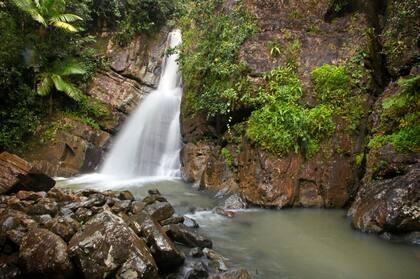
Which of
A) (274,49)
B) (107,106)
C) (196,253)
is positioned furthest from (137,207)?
(107,106)

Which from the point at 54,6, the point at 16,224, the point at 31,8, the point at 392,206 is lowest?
the point at 16,224

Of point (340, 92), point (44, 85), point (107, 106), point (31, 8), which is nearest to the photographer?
point (340, 92)

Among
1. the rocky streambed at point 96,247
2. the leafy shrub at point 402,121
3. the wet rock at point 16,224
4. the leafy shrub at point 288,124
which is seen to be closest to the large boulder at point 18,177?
the rocky streambed at point 96,247

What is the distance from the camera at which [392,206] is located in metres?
7.36

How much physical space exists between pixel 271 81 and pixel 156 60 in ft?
26.2

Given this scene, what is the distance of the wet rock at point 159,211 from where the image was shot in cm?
757

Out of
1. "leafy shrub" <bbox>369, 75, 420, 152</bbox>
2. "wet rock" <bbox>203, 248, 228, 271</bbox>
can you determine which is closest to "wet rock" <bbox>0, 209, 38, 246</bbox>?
"wet rock" <bbox>203, 248, 228, 271</bbox>

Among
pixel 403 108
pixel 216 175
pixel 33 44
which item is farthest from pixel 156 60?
pixel 403 108

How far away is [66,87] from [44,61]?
4.65 ft

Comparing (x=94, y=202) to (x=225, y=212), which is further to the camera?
(x=225, y=212)

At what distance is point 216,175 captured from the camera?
11445 mm

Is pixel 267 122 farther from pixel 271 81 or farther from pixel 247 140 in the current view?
pixel 271 81

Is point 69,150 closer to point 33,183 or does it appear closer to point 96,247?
point 33,183

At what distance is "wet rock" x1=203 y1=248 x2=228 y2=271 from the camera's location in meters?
6.07
